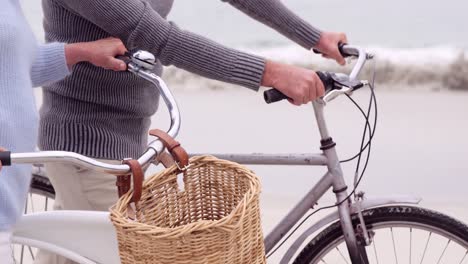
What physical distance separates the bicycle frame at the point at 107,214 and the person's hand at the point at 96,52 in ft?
0.28

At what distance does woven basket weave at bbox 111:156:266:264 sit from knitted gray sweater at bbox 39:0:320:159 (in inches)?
12.5

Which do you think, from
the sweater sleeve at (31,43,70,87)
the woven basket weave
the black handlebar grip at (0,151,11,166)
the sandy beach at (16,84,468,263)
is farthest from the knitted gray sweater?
the sandy beach at (16,84,468,263)

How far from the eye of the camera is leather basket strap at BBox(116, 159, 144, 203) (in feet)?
4.57

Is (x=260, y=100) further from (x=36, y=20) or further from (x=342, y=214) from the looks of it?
(x=36, y=20)

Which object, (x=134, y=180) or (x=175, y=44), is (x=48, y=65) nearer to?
(x=175, y=44)

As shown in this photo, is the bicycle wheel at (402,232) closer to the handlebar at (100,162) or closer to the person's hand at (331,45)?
the person's hand at (331,45)

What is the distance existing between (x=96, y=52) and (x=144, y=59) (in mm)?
211

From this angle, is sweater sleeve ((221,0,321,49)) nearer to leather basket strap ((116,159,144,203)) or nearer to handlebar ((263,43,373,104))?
handlebar ((263,43,373,104))

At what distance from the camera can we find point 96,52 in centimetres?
192

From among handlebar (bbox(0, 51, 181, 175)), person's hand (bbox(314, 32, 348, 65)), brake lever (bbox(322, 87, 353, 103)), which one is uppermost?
person's hand (bbox(314, 32, 348, 65))

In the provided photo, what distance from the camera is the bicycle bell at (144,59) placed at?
175 centimetres

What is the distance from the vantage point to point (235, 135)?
18.0ft

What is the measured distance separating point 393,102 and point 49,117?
4678 millimetres

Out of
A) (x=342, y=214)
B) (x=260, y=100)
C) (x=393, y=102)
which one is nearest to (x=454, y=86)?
(x=393, y=102)
